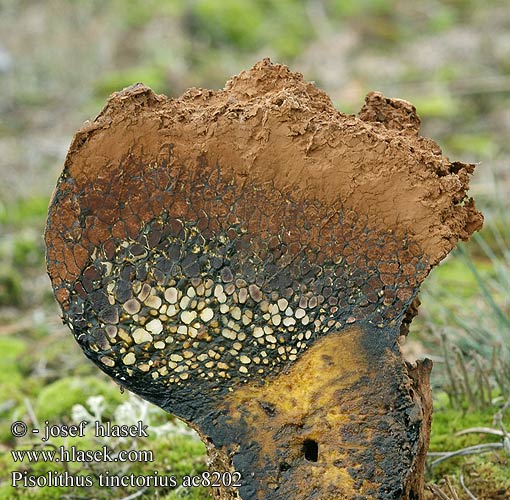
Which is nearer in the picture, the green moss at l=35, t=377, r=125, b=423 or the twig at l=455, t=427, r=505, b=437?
the twig at l=455, t=427, r=505, b=437

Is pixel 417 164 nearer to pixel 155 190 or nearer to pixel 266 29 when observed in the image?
pixel 155 190

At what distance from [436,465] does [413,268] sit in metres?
0.92

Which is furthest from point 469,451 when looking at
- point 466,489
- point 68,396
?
point 68,396

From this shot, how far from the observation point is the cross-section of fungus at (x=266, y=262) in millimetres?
1628

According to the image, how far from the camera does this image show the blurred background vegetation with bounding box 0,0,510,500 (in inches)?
103

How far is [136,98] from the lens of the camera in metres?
1.62

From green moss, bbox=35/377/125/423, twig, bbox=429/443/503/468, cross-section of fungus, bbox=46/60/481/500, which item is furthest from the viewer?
green moss, bbox=35/377/125/423

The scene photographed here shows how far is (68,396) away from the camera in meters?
3.21

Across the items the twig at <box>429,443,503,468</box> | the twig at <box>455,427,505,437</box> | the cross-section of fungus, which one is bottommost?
the twig at <box>429,443,503,468</box>

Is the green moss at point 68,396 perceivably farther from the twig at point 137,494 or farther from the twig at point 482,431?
the twig at point 482,431

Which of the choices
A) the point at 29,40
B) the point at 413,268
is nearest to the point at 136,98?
the point at 413,268

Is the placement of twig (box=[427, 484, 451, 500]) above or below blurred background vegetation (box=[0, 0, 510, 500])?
below

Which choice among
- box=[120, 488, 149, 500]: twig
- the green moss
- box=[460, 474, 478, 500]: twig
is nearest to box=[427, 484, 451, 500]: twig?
box=[460, 474, 478, 500]: twig

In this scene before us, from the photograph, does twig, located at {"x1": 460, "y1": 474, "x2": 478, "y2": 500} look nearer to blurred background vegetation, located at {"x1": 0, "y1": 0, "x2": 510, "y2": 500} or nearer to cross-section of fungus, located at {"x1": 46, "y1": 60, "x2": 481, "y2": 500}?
blurred background vegetation, located at {"x1": 0, "y1": 0, "x2": 510, "y2": 500}
